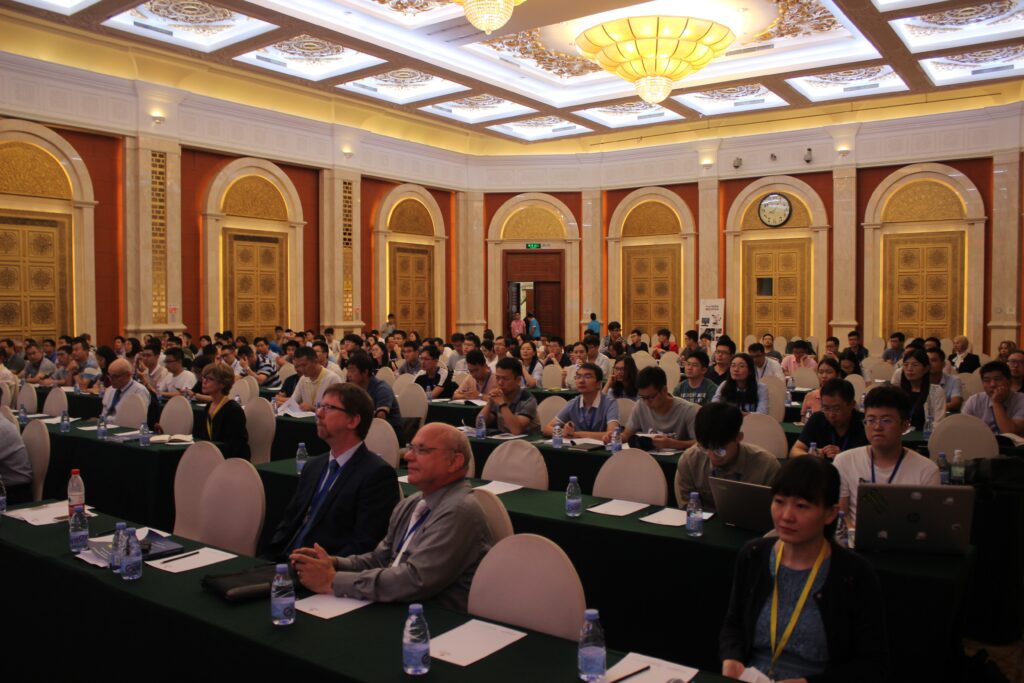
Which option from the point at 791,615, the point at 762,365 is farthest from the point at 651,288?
the point at 791,615

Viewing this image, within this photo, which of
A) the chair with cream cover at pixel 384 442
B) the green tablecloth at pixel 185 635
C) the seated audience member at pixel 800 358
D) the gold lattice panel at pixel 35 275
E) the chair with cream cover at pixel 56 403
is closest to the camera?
the green tablecloth at pixel 185 635

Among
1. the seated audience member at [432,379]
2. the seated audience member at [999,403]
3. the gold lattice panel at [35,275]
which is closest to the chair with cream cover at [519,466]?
the seated audience member at [999,403]

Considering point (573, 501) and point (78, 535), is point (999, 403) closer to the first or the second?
point (573, 501)

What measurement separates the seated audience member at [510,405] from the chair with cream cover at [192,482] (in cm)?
252

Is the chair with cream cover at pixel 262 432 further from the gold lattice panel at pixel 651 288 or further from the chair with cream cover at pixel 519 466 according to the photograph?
the gold lattice panel at pixel 651 288

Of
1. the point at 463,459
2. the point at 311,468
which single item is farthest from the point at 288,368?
the point at 463,459

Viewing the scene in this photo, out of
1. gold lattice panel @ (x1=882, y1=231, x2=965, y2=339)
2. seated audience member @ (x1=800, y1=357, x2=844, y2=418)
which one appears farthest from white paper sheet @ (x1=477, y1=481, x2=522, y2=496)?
gold lattice panel @ (x1=882, y1=231, x2=965, y2=339)

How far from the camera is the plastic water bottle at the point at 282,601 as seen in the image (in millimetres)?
2633

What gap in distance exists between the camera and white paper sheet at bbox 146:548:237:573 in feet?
10.7

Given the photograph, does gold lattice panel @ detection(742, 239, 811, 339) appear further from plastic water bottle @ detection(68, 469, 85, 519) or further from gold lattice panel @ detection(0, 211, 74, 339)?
plastic water bottle @ detection(68, 469, 85, 519)

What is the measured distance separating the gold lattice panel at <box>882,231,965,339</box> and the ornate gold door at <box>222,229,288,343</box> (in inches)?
479

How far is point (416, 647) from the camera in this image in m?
2.29

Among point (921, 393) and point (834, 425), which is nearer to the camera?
point (834, 425)

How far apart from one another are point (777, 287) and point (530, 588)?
624 inches
